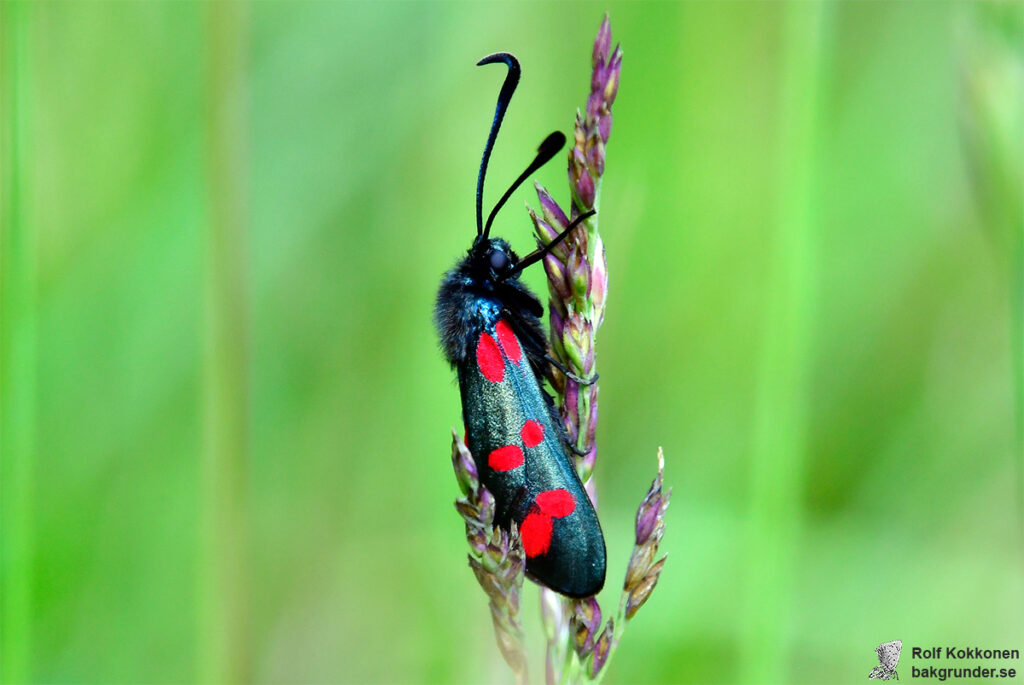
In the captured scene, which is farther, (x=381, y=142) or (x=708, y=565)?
(x=381, y=142)

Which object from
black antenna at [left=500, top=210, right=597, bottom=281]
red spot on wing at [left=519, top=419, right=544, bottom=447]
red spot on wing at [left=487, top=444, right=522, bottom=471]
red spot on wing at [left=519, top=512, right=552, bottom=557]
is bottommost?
red spot on wing at [left=519, top=512, right=552, bottom=557]

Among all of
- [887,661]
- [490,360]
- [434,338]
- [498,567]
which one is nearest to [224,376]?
[490,360]

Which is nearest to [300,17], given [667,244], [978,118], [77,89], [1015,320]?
[77,89]

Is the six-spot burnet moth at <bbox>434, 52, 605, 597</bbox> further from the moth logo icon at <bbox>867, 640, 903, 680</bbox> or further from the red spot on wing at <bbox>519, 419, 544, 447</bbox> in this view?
the moth logo icon at <bbox>867, 640, 903, 680</bbox>

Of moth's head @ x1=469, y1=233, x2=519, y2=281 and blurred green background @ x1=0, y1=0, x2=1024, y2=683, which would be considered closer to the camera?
moth's head @ x1=469, y1=233, x2=519, y2=281

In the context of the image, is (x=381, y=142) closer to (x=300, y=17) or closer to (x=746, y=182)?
(x=300, y=17)

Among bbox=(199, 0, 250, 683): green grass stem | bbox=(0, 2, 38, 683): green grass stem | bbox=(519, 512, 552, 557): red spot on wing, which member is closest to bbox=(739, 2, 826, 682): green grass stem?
bbox=(519, 512, 552, 557): red spot on wing

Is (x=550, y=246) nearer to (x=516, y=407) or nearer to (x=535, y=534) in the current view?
(x=516, y=407)
